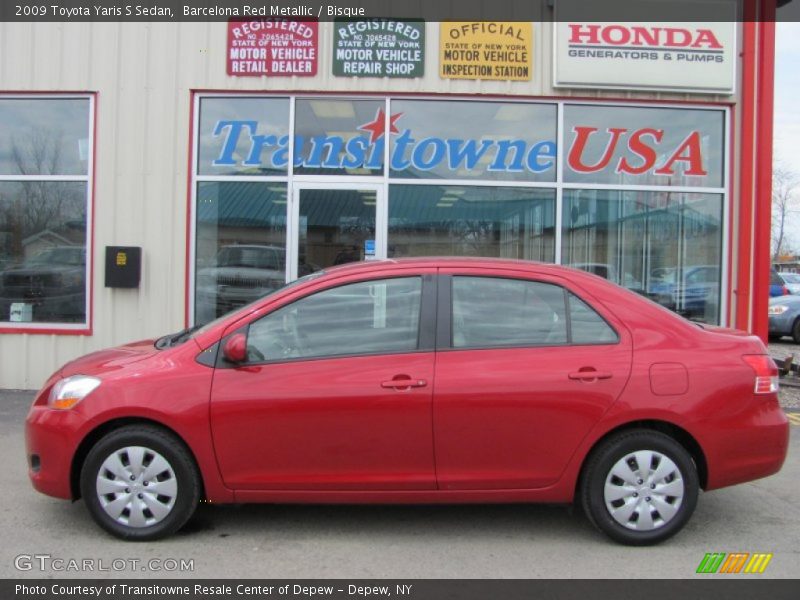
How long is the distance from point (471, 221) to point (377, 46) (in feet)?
7.75

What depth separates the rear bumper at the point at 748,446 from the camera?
4070 millimetres

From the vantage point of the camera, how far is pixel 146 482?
13.1 feet

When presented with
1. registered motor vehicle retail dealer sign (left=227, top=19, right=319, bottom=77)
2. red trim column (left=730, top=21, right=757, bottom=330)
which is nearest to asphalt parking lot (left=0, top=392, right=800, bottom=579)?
red trim column (left=730, top=21, right=757, bottom=330)

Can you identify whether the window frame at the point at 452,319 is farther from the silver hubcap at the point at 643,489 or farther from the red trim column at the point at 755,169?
the red trim column at the point at 755,169

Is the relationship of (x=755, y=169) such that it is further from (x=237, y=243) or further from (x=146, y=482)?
(x=146, y=482)

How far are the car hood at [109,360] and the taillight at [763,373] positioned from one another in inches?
139

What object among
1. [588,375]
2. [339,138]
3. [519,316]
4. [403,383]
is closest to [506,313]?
[519,316]

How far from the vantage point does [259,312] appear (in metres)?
4.14

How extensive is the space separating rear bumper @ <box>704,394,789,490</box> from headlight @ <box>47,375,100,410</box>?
357cm

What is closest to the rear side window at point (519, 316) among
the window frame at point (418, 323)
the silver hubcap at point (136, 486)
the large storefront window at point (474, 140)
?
the window frame at point (418, 323)

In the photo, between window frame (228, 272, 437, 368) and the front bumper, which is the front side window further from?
the front bumper
